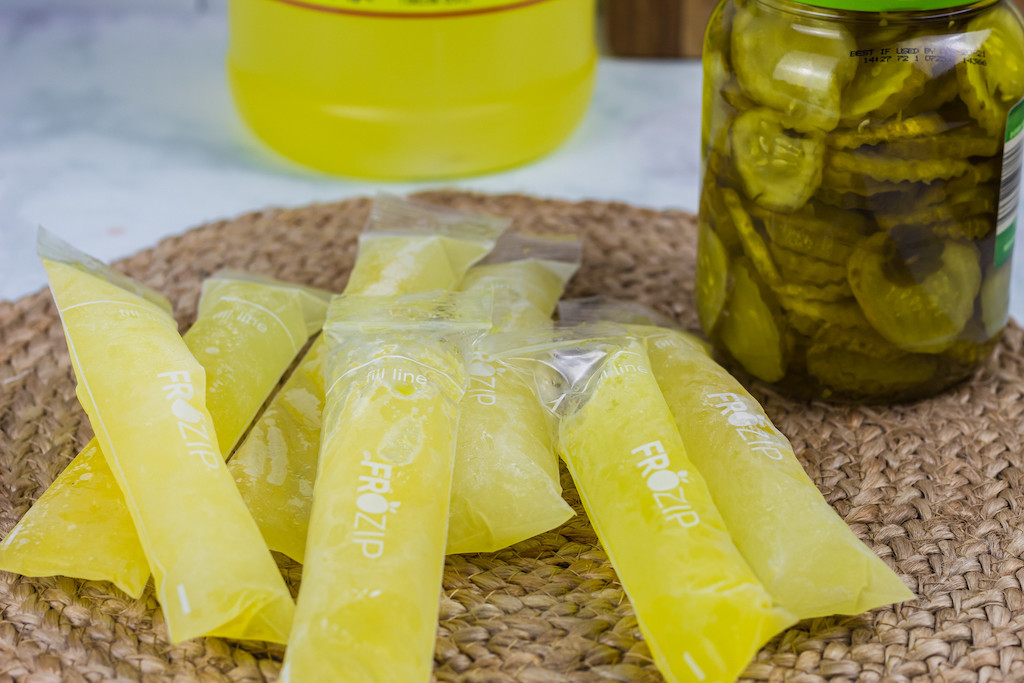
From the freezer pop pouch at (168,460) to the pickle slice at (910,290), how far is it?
0.31 meters

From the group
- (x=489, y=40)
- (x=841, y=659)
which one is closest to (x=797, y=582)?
(x=841, y=659)

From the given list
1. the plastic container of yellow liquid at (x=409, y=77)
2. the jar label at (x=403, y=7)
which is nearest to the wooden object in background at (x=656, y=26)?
the plastic container of yellow liquid at (x=409, y=77)

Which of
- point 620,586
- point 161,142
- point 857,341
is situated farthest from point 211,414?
point 161,142

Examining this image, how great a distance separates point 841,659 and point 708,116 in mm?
289

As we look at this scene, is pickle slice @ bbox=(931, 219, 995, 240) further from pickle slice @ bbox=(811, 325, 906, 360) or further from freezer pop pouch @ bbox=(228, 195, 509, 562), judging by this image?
freezer pop pouch @ bbox=(228, 195, 509, 562)

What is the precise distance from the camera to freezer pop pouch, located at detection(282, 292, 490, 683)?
0.39 m

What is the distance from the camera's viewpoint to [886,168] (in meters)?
0.51

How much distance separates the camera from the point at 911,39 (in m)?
0.50

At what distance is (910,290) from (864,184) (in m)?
0.06

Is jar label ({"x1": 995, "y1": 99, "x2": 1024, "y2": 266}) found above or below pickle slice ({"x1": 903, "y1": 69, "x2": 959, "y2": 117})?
below

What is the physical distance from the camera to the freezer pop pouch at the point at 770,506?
429 mm

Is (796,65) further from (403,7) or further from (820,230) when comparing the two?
(403,7)

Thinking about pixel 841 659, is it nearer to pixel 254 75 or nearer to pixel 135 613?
pixel 135 613

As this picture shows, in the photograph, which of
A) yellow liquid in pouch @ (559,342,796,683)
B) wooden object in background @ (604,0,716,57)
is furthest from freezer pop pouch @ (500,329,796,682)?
wooden object in background @ (604,0,716,57)
